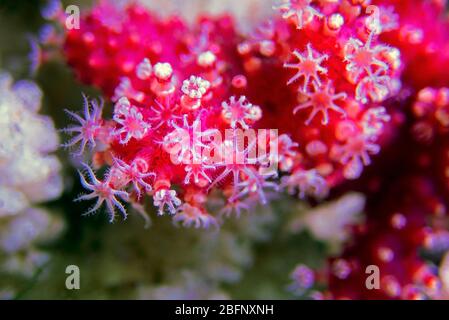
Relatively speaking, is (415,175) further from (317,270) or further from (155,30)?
(155,30)

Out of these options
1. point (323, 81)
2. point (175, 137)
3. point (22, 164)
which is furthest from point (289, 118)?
point (22, 164)

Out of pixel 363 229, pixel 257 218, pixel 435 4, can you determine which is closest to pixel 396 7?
pixel 435 4

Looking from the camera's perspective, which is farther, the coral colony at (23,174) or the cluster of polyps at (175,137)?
the coral colony at (23,174)

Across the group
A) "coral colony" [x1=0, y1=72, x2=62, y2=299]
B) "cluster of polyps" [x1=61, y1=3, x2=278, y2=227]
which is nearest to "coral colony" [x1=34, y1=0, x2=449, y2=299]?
"cluster of polyps" [x1=61, y1=3, x2=278, y2=227]

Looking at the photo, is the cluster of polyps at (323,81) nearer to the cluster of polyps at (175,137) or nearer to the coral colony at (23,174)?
the cluster of polyps at (175,137)

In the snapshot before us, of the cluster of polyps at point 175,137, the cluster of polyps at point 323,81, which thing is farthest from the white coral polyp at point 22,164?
the cluster of polyps at point 323,81

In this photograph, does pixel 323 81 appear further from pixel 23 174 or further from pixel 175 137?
pixel 23 174

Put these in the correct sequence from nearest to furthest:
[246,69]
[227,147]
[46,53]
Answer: [227,147] < [246,69] < [46,53]
